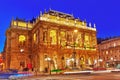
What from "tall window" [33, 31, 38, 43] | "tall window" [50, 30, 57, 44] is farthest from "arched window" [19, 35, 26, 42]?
"tall window" [50, 30, 57, 44]

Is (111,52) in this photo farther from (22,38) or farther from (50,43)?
(22,38)

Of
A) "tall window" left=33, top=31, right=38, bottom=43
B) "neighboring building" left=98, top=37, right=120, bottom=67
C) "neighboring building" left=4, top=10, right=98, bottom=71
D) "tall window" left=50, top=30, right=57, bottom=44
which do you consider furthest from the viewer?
"neighboring building" left=98, top=37, right=120, bottom=67

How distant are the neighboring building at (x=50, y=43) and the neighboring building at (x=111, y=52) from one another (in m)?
21.1

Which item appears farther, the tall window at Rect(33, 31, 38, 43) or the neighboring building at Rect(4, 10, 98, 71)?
the tall window at Rect(33, 31, 38, 43)

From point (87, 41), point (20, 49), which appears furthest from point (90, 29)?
point (20, 49)

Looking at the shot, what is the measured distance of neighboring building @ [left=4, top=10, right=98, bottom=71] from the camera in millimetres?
50500

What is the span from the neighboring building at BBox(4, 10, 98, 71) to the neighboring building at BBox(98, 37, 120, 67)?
21057 mm

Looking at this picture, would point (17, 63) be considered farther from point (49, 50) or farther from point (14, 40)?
point (49, 50)

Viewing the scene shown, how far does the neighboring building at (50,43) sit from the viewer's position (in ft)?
166

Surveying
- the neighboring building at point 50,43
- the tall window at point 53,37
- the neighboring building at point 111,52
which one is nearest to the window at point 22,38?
the neighboring building at point 50,43

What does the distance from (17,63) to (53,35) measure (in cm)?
1327

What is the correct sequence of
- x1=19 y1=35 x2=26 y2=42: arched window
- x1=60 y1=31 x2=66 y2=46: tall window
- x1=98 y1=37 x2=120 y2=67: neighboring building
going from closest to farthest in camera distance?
1. x1=60 y1=31 x2=66 y2=46: tall window
2. x1=19 y1=35 x2=26 y2=42: arched window
3. x1=98 y1=37 x2=120 y2=67: neighboring building

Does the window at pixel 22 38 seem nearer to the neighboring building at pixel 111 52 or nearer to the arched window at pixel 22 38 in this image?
the arched window at pixel 22 38

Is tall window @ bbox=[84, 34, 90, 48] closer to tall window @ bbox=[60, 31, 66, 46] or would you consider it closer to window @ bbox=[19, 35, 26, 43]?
tall window @ bbox=[60, 31, 66, 46]
